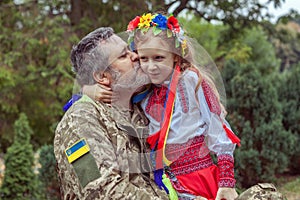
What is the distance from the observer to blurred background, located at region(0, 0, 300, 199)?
273 inches

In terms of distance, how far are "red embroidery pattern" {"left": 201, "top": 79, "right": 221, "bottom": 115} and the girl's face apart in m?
0.20

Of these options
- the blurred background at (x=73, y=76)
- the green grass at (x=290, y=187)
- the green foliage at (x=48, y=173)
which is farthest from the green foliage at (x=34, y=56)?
→ the green grass at (x=290, y=187)

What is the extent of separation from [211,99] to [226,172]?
39cm

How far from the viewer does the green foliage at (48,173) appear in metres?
6.89

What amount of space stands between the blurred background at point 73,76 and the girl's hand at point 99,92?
13.4ft

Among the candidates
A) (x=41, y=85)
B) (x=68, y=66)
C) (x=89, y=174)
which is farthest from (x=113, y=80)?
(x=41, y=85)

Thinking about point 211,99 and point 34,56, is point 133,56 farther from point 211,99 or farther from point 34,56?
point 34,56

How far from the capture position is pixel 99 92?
267 cm

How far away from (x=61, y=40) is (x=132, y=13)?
4.22ft

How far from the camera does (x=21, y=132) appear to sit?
6.90 meters

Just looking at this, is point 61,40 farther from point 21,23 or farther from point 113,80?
point 113,80

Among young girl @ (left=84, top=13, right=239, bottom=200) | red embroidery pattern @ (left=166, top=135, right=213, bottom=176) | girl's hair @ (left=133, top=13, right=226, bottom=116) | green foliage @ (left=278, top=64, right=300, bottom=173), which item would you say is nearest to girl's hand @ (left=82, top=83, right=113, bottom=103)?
young girl @ (left=84, top=13, right=239, bottom=200)

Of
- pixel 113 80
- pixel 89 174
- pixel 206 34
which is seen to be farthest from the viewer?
pixel 206 34

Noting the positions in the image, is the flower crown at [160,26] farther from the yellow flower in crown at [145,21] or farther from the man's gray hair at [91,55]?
the man's gray hair at [91,55]
